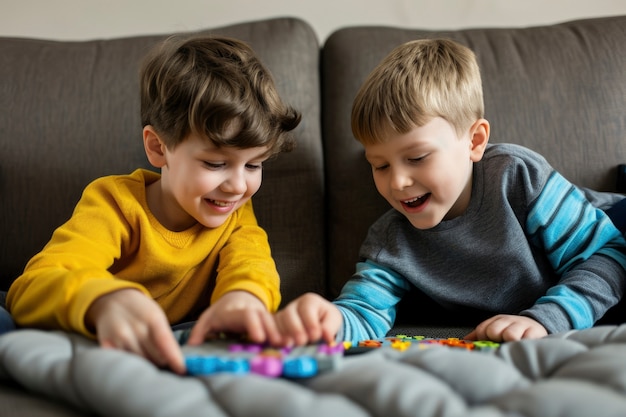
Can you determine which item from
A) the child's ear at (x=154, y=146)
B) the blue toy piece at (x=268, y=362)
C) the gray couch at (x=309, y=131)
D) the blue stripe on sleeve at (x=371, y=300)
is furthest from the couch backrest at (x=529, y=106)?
the blue toy piece at (x=268, y=362)

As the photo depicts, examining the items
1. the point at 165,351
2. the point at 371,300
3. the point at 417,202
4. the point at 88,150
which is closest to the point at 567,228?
the point at 417,202

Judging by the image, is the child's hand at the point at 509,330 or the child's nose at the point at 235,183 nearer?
the child's hand at the point at 509,330

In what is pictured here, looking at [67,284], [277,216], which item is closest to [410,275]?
[277,216]

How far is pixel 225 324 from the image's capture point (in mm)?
841

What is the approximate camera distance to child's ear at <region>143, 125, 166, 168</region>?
114 centimetres

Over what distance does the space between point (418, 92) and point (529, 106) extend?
0.36 metres

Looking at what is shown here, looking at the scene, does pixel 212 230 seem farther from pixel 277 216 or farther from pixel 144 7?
pixel 144 7

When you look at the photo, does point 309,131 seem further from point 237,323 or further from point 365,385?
point 365,385

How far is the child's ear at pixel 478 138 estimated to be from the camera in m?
1.21

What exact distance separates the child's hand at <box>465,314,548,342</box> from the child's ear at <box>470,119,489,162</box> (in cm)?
33

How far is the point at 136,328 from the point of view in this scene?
2.50ft

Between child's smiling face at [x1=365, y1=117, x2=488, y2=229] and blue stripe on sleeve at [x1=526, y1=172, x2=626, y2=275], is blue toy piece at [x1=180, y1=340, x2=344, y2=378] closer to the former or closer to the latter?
child's smiling face at [x1=365, y1=117, x2=488, y2=229]

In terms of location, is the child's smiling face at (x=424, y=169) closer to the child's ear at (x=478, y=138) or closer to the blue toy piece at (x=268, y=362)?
the child's ear at (x=478, y=138)

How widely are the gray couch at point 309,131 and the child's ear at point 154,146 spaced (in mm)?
210
